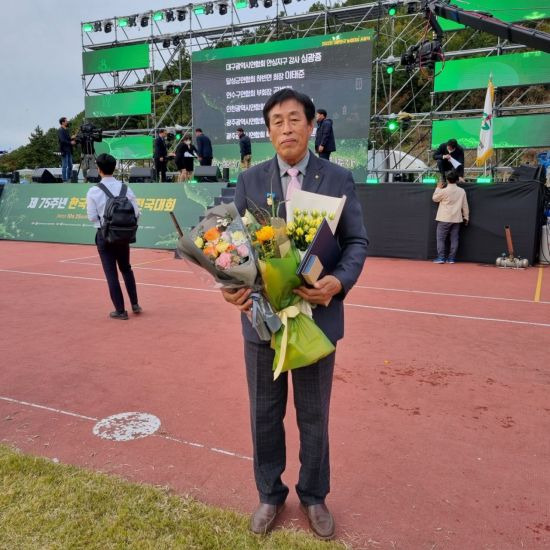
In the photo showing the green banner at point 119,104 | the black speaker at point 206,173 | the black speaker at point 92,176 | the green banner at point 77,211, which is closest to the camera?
the green banner at point 77,211

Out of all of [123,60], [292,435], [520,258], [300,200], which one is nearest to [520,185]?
[520,258]

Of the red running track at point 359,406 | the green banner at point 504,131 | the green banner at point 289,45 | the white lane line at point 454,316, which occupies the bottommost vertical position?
the white lane line at point 454,316

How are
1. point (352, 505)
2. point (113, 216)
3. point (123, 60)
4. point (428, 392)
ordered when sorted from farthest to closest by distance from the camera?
point (123, 60)
point (113, 216)
point (428, 392)
point (352, 505)

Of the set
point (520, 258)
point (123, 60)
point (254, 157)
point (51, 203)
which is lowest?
point (520, 258)

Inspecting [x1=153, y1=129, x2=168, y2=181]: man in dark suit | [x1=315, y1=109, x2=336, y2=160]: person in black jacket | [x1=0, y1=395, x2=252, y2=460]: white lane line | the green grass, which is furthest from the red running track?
[x1=153, y1=129, x2=168, y2=181]: man in dark suit

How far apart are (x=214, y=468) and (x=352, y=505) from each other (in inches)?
29.9

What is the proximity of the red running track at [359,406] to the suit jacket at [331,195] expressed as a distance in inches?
17.3

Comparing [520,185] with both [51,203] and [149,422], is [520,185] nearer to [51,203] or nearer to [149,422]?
[149,422]

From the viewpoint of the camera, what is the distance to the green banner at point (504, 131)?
540 inches

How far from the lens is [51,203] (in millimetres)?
13906

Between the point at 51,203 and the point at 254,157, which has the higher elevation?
the point at 254,157

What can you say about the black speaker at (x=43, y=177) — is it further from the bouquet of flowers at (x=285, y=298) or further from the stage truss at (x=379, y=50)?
the bouquet of flowers at (x=285, y=298)

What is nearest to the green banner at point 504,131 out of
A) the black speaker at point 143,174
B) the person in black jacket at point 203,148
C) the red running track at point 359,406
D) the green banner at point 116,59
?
the person in black jacket at point 203,148

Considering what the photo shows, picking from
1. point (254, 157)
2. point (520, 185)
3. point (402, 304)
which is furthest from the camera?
point (254, 157)
